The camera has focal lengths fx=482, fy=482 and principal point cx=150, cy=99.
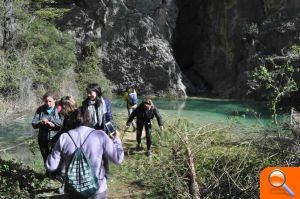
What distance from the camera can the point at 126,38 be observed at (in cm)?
3478

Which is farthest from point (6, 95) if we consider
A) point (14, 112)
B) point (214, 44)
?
point (214, 44)

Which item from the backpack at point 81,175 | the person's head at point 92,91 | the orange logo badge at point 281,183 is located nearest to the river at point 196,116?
the person's head at point 92,91

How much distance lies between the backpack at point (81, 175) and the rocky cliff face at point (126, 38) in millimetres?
29581

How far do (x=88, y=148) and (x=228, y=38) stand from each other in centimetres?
3184

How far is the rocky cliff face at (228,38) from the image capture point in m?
31.7

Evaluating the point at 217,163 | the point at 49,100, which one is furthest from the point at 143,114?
the point at 217,163

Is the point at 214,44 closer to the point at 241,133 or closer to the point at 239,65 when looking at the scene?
the point at 239,65

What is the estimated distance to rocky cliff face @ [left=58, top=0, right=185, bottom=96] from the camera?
34312 millimetres

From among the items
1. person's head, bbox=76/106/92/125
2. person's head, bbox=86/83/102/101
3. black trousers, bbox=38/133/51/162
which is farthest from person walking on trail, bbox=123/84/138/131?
person's head, bbox=76/106/92/125

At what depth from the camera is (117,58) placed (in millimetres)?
34719

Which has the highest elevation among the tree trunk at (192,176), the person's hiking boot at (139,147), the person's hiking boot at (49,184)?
the tree trunk at (192,176)

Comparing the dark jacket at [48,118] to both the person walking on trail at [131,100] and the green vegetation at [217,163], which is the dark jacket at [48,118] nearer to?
the green vegetation at [217,163]

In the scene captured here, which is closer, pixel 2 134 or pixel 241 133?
pixel 241 133

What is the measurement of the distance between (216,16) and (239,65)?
489 cm
